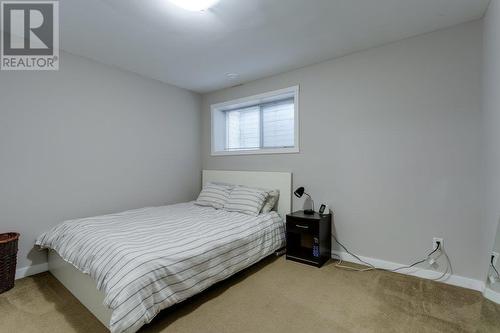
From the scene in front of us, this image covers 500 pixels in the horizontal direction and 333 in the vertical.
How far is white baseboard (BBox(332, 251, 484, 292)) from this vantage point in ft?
6.90

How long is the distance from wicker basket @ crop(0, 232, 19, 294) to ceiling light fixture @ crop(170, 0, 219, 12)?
2.46 meters

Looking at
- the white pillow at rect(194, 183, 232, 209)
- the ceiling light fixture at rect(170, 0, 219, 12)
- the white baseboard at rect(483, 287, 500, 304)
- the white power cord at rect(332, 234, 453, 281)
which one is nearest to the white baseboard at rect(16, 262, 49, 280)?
the white pillow at rect(194, 183, 232, 209)

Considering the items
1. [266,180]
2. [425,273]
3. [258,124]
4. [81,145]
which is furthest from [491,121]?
[81,145]

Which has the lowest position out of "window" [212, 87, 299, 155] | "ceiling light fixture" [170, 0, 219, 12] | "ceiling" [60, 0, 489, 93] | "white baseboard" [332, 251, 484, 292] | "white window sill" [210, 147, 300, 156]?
"white baseboard" [332, 251, 484, 292]

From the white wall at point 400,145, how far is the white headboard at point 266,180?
0.44 ft

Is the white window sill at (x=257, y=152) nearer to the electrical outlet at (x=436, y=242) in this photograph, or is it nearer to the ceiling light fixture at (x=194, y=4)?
the electrical outlet at (x=436, y=242)

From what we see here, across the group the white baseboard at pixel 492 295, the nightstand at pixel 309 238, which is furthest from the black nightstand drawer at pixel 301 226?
the white baseboard at pixel 492 295

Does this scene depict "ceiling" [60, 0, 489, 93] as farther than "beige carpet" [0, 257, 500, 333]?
Yes

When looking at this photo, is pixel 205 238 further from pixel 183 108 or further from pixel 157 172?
pixel 183 108

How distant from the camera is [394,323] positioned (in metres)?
1.67

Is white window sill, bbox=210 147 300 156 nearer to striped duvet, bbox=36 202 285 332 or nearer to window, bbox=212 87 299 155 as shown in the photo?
window, bbox=212 87 299 155

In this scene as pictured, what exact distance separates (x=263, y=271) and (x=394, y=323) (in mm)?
1197

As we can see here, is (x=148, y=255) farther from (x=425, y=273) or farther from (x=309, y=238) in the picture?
(x=425, y=273)

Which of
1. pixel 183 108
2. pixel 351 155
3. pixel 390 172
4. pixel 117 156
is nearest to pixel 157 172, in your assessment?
pixel 117 156
